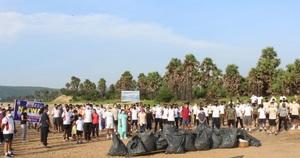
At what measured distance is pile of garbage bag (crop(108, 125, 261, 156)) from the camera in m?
18.3

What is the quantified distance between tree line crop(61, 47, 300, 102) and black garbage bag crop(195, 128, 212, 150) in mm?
38117

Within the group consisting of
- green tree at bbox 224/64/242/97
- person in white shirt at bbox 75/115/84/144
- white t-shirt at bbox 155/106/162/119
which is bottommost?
person in white shirt at bbox 75/115/84/144

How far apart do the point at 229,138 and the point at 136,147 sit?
379 cm

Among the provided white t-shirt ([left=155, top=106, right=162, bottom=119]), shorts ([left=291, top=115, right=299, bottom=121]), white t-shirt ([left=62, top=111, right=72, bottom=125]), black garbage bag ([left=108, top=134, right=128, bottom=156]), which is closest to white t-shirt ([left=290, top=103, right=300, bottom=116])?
shorts ([left=291, top=115, right=299, bottom=121])

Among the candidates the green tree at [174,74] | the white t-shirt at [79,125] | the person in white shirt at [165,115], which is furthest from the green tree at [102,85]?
the white t-shirt at [79,125]

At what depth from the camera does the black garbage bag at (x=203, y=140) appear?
1922 centimetres

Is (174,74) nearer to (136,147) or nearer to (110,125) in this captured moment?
(110,125)

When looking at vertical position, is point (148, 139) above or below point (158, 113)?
below

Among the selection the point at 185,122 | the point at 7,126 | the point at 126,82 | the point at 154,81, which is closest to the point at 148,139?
the point at 7,126

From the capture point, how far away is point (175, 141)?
18609 mm

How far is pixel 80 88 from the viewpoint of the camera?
10312 cm

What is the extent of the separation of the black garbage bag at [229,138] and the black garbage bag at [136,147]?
10.9 feet

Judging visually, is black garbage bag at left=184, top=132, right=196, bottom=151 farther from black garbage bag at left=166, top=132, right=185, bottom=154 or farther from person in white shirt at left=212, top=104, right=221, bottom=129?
person in white shirt at left=212, top=104, right=221, bottom=129

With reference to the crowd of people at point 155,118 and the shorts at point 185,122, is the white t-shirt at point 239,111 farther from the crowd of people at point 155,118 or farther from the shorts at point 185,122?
the shorts at point 185,122
